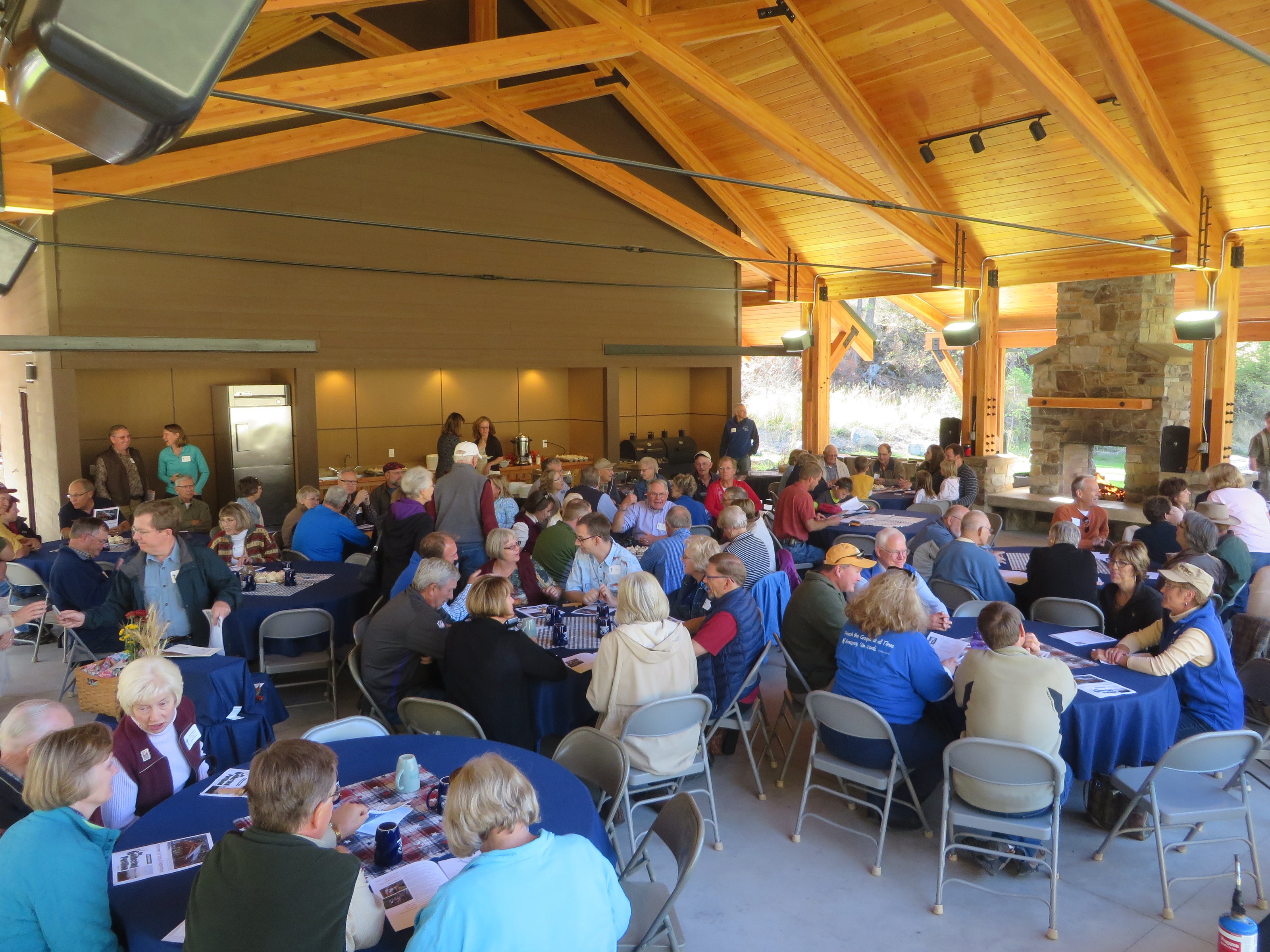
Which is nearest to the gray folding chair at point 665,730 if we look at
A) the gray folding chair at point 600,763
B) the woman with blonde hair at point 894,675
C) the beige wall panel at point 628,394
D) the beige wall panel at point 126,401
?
the gray folding chair at point 600,763

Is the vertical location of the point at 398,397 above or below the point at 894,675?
above

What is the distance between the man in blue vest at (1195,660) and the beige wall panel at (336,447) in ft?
31.5

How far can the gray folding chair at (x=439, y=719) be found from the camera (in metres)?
3.74

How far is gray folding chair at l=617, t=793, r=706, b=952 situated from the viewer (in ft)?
8.81

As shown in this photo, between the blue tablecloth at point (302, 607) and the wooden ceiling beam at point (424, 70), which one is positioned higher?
the wooden ceiling beam at point (424, 70)

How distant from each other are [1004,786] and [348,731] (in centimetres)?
262

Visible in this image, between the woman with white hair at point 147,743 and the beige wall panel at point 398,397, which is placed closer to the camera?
the woman with white hair at point 147,743

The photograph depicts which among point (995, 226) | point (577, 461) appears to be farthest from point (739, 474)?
point (995, 226)

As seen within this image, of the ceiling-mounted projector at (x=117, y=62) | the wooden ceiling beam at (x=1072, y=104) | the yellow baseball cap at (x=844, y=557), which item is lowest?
the yellow baseball cap at (x=844, y=557)

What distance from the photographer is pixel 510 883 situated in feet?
6.86

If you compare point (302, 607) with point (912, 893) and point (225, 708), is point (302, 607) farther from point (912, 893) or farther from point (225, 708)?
point (912, 893)

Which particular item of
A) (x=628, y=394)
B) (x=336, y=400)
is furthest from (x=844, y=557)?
(x=628, y=394)

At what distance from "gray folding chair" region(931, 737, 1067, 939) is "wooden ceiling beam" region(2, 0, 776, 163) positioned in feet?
21.7

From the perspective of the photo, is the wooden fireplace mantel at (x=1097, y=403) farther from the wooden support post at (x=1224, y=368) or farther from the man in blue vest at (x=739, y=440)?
the man in blue vest at (x=739, y=440)
